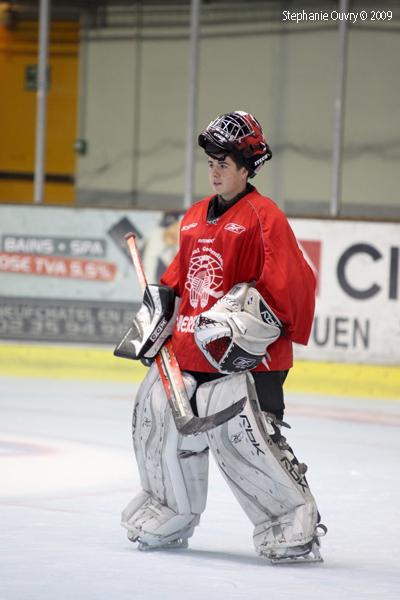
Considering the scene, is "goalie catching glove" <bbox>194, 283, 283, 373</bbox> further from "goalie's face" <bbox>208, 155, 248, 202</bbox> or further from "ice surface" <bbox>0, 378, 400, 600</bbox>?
"ice surface" <bbox>0, 378, 400, 600</bbox>

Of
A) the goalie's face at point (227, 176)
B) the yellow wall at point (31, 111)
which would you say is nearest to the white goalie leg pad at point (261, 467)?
the goalie's face at point (227, 176)

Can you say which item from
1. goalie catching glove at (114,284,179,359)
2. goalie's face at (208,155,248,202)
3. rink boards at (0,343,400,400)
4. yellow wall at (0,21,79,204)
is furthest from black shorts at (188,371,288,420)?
yellow wall at (0,21,79,204)

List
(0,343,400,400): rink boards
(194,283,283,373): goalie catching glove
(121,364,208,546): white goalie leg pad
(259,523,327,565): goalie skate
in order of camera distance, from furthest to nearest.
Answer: (0,343,400,400): rink boards → (121,364,208,546): white goalie leg pad → (259,523,327,565): goalie skate → (194,283,283,373): goalie catching glove

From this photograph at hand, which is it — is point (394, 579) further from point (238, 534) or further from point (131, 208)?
point (131, 208)

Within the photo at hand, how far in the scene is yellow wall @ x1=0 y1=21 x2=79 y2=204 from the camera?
37.7ft

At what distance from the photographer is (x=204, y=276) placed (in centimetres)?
352

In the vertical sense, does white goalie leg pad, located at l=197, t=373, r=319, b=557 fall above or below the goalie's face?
below

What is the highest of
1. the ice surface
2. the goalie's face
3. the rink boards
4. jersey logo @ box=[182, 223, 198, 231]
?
the goalie's face

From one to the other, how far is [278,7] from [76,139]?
80.8 inches

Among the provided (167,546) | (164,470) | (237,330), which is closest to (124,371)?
(167,546)

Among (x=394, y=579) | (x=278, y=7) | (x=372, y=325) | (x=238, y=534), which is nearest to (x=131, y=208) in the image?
(x=372, y=325)

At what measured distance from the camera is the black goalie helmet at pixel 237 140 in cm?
351

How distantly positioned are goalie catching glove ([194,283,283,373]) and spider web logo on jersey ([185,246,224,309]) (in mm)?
76

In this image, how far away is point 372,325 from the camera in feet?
25.6
